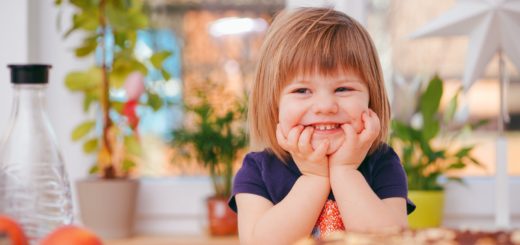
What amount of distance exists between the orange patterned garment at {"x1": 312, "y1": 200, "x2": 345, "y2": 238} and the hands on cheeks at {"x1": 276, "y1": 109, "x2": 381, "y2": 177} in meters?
0.05

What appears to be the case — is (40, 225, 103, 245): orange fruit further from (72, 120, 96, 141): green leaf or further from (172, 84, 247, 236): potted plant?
(72, 120, 96, 141): green leaf

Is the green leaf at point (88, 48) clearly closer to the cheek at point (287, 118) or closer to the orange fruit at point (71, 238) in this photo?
the cheek at point (287, 118)

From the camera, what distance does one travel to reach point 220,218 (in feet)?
5.82

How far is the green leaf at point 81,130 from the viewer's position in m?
1.86

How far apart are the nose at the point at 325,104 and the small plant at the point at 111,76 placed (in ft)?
3.00

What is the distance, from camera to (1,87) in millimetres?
1864

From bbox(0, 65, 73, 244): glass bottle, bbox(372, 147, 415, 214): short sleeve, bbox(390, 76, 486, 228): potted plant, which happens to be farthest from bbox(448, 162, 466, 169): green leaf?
bbox(0, 65, 73, 244): glass bottle

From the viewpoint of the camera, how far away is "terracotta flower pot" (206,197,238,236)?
1.76m

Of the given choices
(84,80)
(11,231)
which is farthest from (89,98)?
(11,231)

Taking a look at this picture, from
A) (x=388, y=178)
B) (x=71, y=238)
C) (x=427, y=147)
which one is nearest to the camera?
(x=71, y=238)

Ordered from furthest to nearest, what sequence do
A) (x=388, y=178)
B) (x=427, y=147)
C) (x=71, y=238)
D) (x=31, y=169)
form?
(x=427, y=147)
(x=388, y=178)
(x=31, y=169)
(x=71, y=238)

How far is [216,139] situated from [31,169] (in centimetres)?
85

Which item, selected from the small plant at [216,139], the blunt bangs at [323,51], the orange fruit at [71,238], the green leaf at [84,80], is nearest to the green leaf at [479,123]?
the small plant at [216,139]

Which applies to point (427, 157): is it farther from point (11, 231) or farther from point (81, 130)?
point (11, 231)
